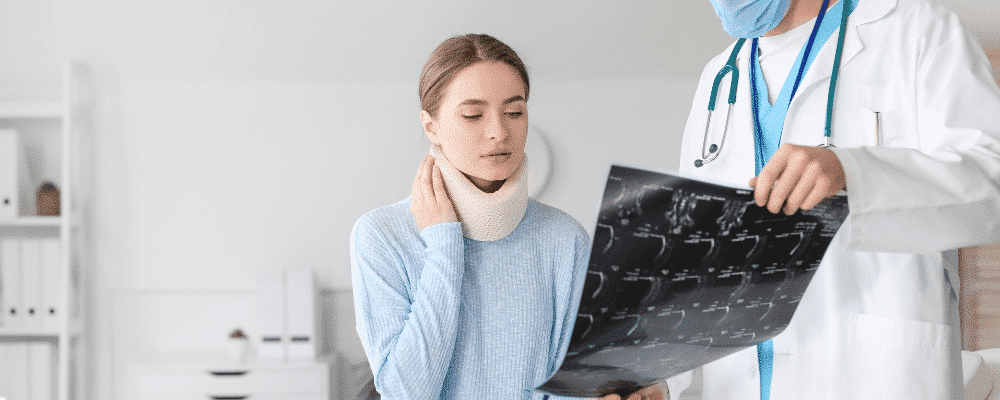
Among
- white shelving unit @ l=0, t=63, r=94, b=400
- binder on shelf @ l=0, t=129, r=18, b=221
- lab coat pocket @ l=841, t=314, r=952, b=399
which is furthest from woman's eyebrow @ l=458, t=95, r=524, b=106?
binder on shelf @ l=0, t=129, r=18, b=221

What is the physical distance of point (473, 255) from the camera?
0.94 metres

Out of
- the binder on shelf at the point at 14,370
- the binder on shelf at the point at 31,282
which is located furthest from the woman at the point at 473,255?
the binder on shelf at the point at 14,370

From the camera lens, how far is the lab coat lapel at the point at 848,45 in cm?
102

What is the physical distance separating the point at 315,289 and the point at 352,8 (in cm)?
132

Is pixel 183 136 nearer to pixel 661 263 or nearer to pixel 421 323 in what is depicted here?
pixel 421 323

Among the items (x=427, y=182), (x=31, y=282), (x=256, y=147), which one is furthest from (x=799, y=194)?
(x=31, y=282)

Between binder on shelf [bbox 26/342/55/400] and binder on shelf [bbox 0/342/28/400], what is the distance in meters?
0.02

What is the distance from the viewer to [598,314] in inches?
26.2

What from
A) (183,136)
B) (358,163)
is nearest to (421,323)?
Result: (358,163)

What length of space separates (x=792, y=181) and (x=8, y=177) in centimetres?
353

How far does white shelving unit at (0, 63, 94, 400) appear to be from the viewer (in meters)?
3.20

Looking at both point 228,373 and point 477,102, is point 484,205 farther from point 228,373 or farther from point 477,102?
point 228,373

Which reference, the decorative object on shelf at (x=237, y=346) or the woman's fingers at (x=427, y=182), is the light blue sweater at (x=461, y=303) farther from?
the decorative object on shelf at (x=237, y=346)

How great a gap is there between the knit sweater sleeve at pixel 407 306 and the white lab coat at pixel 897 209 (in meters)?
0.45
